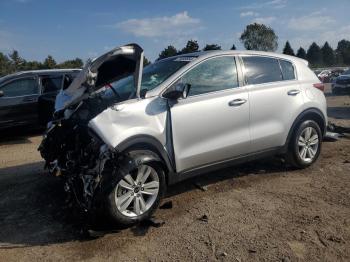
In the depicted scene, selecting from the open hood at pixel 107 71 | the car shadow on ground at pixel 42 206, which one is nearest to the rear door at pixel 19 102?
the car shadow on ground at pixel 42 206

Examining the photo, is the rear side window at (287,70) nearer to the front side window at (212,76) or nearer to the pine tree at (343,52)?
the front side window at (212,76)

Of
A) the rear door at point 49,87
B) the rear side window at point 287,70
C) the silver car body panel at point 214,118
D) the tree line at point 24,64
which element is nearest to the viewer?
the silver car body panel at point 214,118

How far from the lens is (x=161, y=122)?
4.74 meters

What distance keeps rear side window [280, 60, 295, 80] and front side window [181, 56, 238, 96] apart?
992 mm

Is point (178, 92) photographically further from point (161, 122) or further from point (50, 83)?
point (50, 83)

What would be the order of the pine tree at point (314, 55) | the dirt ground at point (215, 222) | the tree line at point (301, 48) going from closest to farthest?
1. the dirt ground at point (215, 222)
2. the tree line at point (301, 48)
3. the pine tree at point (314, 55)

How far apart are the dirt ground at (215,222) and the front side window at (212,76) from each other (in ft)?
4.55

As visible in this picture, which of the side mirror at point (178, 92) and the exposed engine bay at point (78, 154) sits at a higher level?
the side mirror at point (178, 92)

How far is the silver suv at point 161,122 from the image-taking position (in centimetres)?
439

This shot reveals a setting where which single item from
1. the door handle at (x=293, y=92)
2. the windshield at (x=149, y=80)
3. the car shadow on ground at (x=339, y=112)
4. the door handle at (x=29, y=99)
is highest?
the windshield at (x=149, y=80)

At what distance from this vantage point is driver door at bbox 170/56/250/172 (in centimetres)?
491

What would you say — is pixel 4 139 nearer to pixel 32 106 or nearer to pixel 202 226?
pixel 32 106

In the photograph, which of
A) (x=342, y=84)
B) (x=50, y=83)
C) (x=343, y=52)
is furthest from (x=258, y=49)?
(x=343, y=52)

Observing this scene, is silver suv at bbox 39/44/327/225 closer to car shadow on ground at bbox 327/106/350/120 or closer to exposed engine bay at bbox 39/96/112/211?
exposed engine bay at bbox 39/96/112/211
